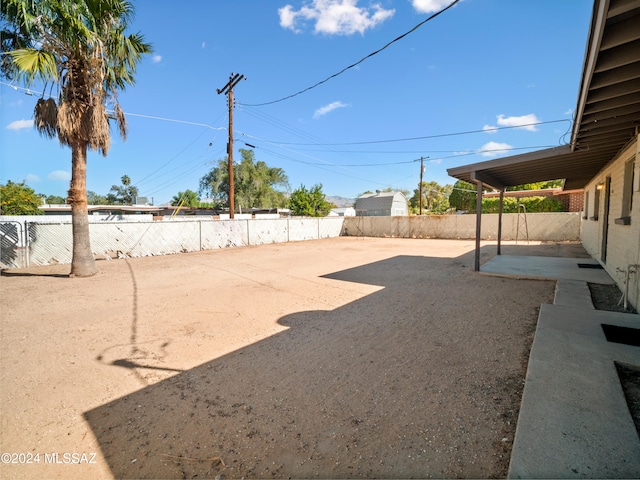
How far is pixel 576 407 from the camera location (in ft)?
6.81

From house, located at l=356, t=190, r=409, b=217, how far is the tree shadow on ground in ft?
133

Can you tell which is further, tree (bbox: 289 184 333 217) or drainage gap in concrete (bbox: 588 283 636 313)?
tree (bbox: 289 184 333 217)

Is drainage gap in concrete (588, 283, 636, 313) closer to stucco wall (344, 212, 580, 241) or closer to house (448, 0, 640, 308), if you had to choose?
house (448, 0, 640, 308)

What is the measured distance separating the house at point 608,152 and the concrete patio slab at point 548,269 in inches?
10.9

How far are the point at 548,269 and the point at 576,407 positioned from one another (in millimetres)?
6954

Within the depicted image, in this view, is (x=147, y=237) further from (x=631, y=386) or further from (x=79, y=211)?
(x=631, y=386)

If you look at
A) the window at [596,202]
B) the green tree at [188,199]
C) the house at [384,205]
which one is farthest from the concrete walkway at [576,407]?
the green tree at [188,199]

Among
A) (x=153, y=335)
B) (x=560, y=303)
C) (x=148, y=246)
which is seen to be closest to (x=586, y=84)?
(x=560, y=303)

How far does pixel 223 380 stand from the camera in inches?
109

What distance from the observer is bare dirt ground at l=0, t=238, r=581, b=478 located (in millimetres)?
1850

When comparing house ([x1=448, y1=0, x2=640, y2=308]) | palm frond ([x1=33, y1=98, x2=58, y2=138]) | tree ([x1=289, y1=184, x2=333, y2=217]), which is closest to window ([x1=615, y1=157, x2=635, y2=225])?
house ([x1=448, y1=0, x2=640, y2=308])

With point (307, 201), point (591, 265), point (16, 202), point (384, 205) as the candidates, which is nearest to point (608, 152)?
point (591, 265)

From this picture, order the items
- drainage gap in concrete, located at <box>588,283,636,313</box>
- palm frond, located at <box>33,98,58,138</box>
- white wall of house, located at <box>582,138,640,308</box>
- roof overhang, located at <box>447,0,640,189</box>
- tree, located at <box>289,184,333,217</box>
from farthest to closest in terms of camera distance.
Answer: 1. tree, located at <box>289,184,333,217</box>
2. palm frond, located at <box>33,98,58,138</box>
3. drainage gap in concrete, located at <box>588,283,636,313</box>
4. white wall of house, located at <box>582,138,640,308</box>
5. roof overhang, located at <box>447,0,640,189</box>

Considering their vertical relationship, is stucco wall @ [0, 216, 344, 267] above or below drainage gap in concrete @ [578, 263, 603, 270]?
above
